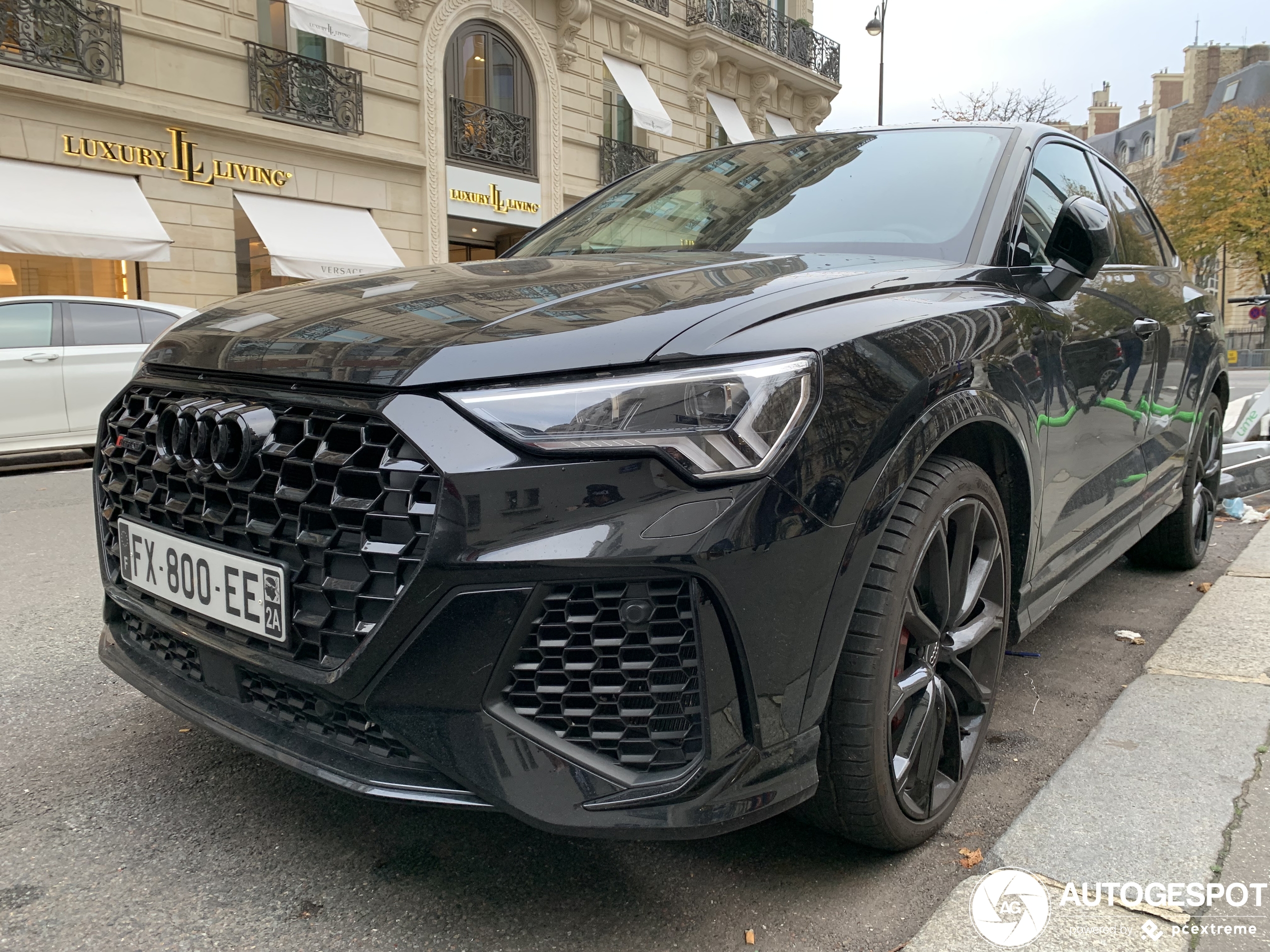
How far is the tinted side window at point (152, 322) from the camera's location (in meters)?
8.68

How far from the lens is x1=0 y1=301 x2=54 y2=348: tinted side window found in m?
7.93

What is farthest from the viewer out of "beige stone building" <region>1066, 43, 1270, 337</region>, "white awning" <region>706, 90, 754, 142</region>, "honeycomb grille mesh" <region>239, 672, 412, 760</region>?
"beige stone building" <region>1066, 43, 1270, 337</region>

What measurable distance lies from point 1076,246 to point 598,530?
168 cm

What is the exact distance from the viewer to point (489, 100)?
1669 cm

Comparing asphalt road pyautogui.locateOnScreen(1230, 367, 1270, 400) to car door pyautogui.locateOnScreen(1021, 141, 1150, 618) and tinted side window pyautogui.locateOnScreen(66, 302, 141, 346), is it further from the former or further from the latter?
tinted side window pyautogui.locateOnScreen(66, 302, 141, 346)

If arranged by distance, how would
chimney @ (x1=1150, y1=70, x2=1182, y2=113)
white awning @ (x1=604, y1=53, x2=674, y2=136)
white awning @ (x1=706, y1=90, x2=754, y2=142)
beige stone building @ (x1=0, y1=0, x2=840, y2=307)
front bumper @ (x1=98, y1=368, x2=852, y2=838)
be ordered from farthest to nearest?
1. chimney @ (x1=1150, y1=70, x2=1182, y2=113)
2. white awning @ (x1=706, y1=90, x2=754, y2=142)
3. white awning @ (x1=604, y1=53, x2=674, y2=136)
4. beige stone building @ (x1=0, y1=0, x2=840, y2=307)
5. front bumper @ (x1=98, y1=368, x2=852, y2=838)

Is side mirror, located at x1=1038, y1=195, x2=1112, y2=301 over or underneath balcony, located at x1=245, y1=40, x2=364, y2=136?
underneath

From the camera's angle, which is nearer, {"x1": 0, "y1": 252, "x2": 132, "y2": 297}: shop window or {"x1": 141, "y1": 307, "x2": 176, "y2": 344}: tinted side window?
{"x1": 141, "y1": 307, "x2": 176, "y2": 344}: tinted side window

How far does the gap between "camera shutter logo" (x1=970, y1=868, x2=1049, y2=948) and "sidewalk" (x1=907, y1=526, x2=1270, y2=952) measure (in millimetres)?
13

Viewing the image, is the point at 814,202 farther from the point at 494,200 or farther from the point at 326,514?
the point at 494,200

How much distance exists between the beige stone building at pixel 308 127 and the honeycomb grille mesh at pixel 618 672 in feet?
24.4

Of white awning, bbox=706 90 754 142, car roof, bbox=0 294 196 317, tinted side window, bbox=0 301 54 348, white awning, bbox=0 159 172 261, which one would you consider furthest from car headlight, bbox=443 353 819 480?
white awning, bbox=706 90 754 142

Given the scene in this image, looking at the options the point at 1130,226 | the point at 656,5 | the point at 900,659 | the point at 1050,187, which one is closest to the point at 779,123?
the point at 656,5

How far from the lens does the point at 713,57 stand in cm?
2036
